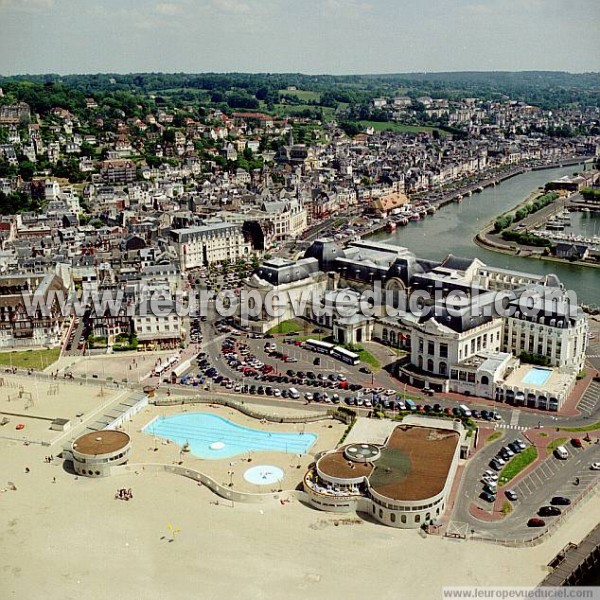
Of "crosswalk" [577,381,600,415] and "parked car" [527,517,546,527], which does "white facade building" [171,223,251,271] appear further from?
"parked car" [527,517,546,527]

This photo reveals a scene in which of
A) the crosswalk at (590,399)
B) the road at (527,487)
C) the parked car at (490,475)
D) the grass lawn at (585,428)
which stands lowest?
the road at (527,487)

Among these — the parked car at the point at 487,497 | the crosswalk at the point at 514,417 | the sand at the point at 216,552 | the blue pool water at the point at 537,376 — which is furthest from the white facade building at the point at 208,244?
the parked car at the point at 487,497

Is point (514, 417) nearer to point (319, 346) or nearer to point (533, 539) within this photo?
point (533, 539)

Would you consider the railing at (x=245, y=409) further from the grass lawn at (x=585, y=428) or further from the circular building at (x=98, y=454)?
the grass lawn at (x=585, y=428)

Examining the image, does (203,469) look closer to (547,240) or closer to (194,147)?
(547,240)

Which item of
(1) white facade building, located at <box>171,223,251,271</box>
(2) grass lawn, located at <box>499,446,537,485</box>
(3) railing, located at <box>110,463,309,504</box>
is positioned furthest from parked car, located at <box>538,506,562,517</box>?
(1) white facade building, located at <box>171,223,251,271</box>

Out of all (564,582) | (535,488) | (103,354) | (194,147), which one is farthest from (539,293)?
(194,147)
